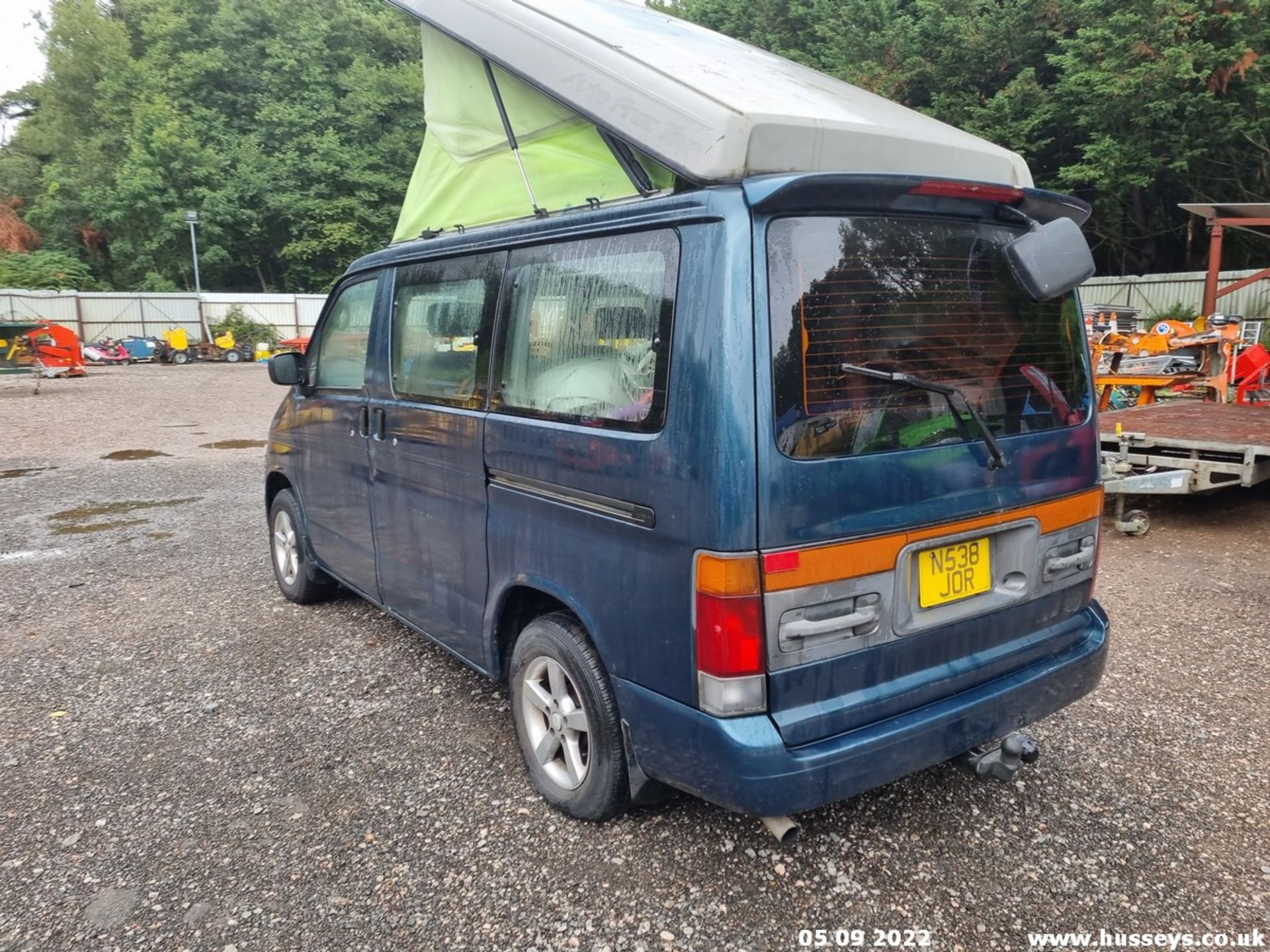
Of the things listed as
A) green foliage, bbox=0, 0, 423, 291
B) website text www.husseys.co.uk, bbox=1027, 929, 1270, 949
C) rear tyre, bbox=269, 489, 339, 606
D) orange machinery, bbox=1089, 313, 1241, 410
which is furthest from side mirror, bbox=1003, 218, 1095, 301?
green foliage, bbox=0, 0, 423, 291

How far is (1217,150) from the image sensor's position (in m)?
20.1

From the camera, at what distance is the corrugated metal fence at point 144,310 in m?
29.5

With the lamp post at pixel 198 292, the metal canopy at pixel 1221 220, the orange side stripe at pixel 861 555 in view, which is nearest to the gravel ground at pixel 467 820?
the orange side stripe at pixel 861 555

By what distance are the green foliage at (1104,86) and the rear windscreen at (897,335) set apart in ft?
64.2

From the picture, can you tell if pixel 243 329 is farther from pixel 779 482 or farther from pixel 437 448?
pixel 779 482

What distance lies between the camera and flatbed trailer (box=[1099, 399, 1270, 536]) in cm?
554

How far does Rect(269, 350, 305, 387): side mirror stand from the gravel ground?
1.34 m

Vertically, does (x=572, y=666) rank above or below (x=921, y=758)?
above

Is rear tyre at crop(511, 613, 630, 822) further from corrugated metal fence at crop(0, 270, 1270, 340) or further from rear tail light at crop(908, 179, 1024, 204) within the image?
corrugated metal fence at crop(0, 270, 1270, 340)

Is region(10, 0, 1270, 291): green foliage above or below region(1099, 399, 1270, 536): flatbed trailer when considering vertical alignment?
above

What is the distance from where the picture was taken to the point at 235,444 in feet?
36.8

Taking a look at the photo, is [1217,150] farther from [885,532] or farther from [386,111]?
[386,111]

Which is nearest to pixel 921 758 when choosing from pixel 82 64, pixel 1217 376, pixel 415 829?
pixel 415 829

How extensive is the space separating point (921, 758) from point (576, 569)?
3.65 ft
